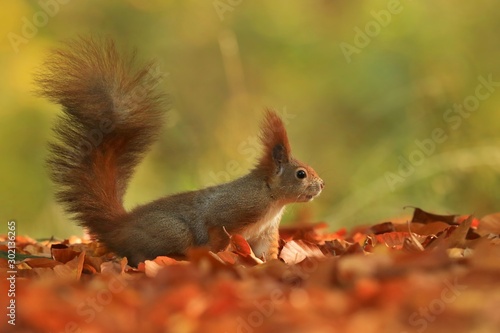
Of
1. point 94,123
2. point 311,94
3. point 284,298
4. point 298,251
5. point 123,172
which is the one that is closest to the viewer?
point 284,298

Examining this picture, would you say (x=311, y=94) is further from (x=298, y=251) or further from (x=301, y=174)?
(x=298, y=251)

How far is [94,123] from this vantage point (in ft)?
7.78

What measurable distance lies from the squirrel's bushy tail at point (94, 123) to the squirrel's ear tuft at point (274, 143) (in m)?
0.35

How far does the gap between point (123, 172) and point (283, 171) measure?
51 cm

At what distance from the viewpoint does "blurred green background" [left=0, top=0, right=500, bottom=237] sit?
4539 millimetres

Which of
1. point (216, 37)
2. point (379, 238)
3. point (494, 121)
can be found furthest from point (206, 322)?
point (216, 37)

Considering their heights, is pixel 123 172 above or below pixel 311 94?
above

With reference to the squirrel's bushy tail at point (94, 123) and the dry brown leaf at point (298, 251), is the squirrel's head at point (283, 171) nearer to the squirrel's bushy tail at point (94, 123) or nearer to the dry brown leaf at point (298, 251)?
the squirrel's bushy tail at point (94, 123)

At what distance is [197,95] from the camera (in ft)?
18.0

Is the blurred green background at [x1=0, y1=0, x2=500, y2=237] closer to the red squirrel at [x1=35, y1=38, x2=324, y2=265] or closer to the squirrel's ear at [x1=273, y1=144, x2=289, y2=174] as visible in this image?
the squirrel's ear at [x1=273, y1=144, x2=289, y2=174]

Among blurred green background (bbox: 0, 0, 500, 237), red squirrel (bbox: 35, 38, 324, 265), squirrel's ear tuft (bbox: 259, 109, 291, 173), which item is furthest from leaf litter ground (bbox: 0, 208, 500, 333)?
blurred green background (bbox: 0, 0, 500, 237)

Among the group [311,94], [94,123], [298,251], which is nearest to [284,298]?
[298,251]

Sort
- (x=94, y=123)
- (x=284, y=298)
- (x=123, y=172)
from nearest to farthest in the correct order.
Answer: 1. (x=284, y=298)
2. (x=94, y=123)
3. (x=123, y=172)

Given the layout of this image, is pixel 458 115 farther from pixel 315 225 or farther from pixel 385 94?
pixel 315 225
